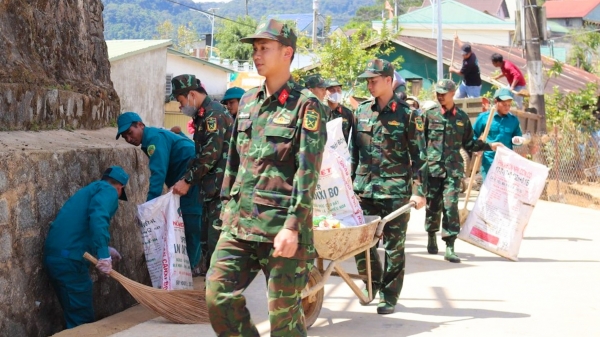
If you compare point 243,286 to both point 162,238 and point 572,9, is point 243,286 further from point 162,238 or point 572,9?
point 572,9

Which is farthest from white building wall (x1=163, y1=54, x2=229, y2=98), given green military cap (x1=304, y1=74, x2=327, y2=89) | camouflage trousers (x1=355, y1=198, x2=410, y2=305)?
camouflage trousers (x1=355, y1=198, x2=410, y2=305)

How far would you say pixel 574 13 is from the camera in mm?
93875

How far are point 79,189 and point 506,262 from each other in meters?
4.99

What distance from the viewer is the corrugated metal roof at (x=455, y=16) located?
215 feet

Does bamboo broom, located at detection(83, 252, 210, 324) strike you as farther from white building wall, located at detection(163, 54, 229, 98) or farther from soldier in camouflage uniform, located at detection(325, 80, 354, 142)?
white building wall, located at detection(163, 54, 229, 98)

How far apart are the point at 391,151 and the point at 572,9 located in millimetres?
93300

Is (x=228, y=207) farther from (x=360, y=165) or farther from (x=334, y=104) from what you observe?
(x=334, y=104)

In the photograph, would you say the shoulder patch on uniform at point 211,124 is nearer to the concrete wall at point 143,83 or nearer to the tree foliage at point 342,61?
the tree foliage at point 342,61

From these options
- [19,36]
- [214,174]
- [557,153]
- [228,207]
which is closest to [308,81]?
[214,174]

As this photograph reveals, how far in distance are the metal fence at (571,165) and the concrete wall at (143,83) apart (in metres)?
11.8

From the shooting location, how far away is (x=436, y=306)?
772 centimetres

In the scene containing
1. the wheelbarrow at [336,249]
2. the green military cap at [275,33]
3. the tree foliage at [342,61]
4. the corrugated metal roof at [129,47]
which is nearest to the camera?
the green military cap at [275,33]

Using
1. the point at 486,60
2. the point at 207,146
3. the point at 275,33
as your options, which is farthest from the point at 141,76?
the point at 275,33

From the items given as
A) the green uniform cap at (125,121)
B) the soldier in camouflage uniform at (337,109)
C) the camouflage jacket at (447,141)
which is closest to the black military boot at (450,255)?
the camouflage jacket at (447,141)
